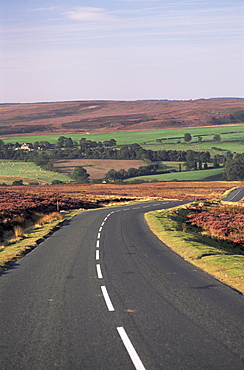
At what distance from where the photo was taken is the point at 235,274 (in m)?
14.1

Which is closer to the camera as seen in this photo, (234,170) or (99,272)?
(99,272)

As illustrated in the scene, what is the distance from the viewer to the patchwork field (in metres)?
152

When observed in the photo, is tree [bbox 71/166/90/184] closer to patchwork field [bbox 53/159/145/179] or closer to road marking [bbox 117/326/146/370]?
patchwork field [bbox 53/159/145/179]

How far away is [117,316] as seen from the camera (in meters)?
9.64

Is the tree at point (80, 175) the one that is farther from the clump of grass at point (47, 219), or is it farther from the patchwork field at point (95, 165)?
the clump of grass at point (47, 219)

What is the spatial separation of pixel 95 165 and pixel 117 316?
156358 millimetres

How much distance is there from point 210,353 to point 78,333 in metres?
2.59

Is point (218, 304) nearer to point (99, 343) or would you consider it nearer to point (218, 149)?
point (99, 343)

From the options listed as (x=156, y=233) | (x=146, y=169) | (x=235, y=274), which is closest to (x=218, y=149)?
(x=146, y=169)

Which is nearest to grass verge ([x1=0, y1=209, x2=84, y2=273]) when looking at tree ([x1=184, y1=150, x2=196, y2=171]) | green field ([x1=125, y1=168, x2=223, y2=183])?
green field ([x1=125, y1=168, x2=223, y2=183])

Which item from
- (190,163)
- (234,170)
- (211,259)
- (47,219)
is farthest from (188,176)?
(211,259)

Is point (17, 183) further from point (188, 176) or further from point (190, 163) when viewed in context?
point (190, 163)

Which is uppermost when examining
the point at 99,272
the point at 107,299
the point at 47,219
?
the point at 107,299

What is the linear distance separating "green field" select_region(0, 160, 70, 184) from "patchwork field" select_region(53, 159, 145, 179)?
283 inches
